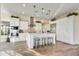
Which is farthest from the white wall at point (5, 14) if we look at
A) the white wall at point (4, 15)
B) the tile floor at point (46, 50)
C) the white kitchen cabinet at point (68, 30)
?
the white kitchen cabinet at point (68, 30)

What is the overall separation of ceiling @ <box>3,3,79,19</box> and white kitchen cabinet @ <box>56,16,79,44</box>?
0.19 metres

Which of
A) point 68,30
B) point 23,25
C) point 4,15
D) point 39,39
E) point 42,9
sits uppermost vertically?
point 42,9

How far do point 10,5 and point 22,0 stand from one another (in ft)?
0.89

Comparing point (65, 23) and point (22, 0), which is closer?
point (22, 0)

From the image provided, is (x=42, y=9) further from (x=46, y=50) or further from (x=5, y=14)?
(x=46, y=50)

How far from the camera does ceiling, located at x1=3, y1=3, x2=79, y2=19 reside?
8.05 ft

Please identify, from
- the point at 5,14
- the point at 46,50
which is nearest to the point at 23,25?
the point at 5,14

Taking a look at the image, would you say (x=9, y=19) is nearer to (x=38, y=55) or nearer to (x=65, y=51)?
(x=38, y=55)

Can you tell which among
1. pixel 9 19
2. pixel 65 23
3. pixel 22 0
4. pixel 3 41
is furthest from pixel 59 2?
pixel 3 41

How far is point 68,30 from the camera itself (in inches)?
103

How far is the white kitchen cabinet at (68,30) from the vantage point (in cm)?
255

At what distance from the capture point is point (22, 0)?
2.44 meters

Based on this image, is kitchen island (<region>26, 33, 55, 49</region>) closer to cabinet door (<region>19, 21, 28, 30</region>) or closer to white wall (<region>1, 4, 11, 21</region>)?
cabinet door (<region>19, 21, 28, 30</region>)

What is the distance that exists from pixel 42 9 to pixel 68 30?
2.42 feet
